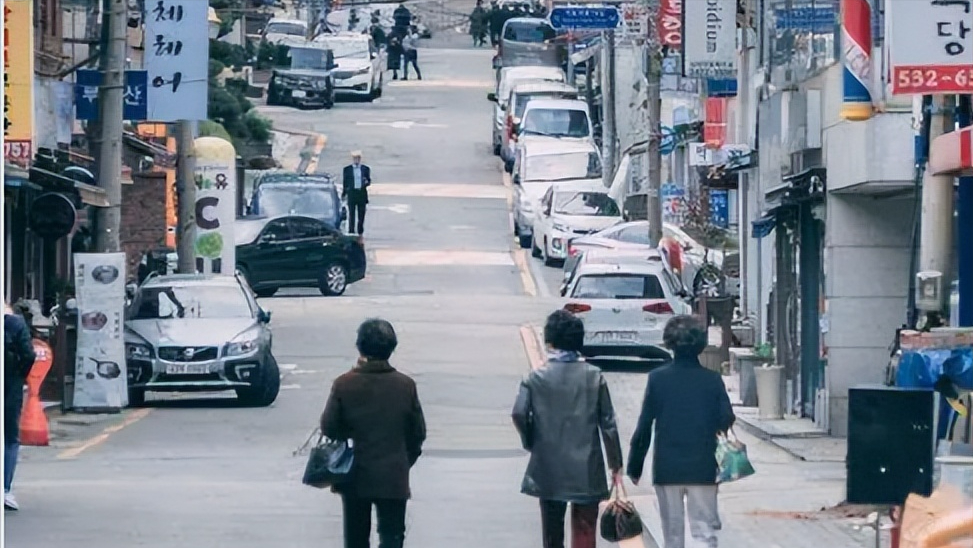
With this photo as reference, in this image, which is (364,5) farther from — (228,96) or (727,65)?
(727,65)

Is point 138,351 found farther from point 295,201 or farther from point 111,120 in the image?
point 295,201

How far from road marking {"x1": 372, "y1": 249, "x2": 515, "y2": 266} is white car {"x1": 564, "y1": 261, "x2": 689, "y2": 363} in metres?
12.8

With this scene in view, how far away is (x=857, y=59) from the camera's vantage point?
59.1ft

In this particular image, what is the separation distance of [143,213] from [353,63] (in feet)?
97.6

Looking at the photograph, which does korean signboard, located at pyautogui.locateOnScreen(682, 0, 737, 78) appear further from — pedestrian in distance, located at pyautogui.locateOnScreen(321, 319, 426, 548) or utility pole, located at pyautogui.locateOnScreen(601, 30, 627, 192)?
pedestrian in distance, located at pyautogui.locateOnScreen(321, 319, 426, 548)

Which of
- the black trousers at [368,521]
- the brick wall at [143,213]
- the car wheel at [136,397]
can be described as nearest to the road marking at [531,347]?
the car wheel at [136,397]

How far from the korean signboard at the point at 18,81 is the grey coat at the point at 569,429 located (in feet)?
45.5

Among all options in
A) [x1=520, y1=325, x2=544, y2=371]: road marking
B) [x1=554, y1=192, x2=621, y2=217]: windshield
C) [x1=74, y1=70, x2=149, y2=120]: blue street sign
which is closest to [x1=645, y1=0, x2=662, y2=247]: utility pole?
[x1=554, y1=192, x2=621, y2=217]: windshield

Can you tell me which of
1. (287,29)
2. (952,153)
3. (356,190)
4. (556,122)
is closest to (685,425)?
(952,153)

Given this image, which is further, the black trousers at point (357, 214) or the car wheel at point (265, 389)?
the black trousers at point (357, 214)

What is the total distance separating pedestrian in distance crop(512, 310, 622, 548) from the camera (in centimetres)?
1198

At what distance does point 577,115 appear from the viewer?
5681cm

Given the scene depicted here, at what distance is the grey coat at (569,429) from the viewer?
11992mm

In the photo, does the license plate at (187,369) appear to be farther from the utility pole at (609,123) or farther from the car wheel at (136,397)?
the utility pole at (609,123)
